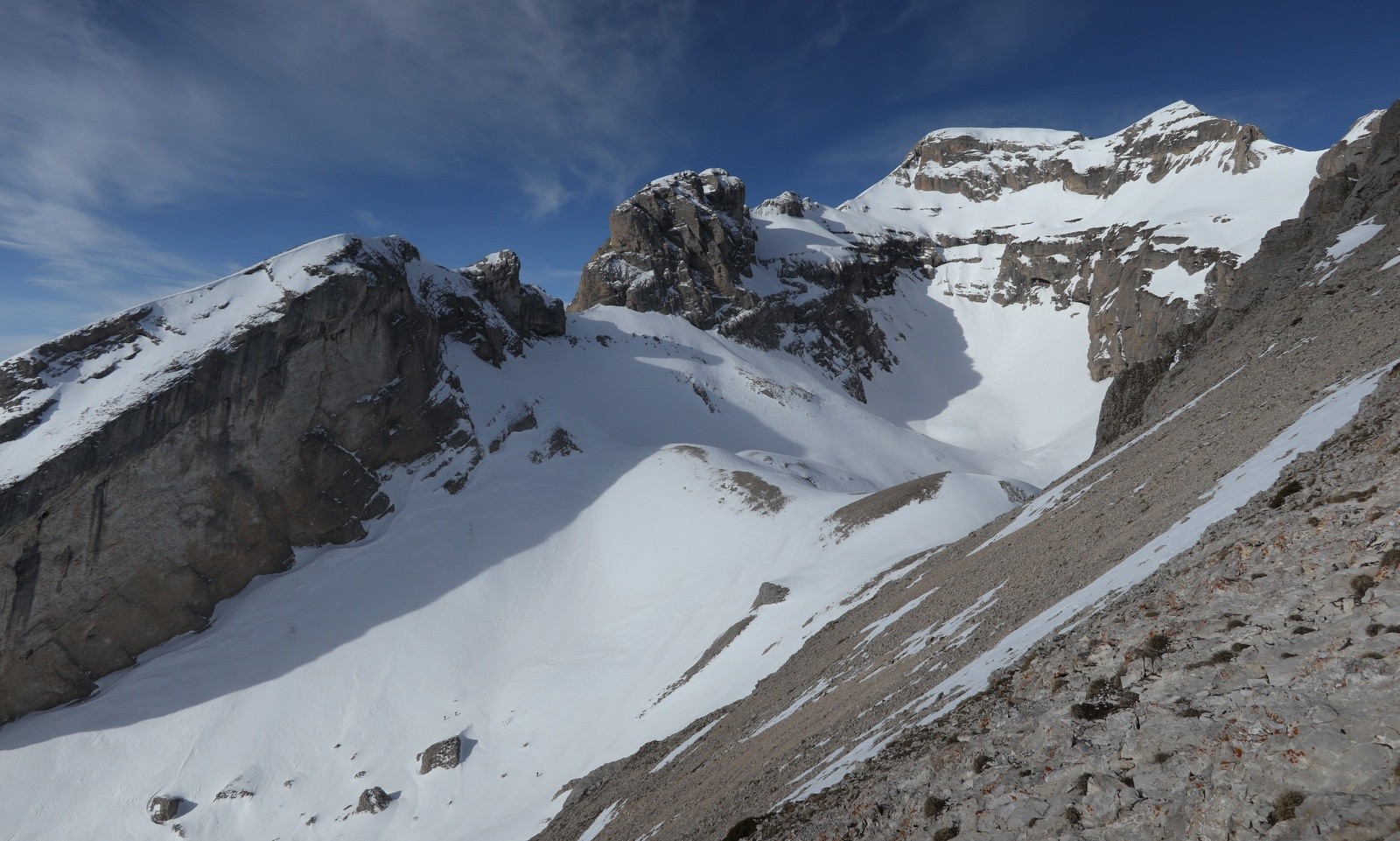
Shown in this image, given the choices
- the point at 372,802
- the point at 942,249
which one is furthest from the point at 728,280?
the point at 372,802

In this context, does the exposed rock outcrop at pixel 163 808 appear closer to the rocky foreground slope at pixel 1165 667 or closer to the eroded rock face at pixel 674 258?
the rocky foreground slope at pixel 1165 667

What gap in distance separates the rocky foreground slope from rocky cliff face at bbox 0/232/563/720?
46853mm

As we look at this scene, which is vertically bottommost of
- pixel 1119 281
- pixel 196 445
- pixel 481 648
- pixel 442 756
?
pixel 442 756

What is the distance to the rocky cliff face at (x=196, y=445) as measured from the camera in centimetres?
4609

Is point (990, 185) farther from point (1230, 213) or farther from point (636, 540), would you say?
point (636, 540)

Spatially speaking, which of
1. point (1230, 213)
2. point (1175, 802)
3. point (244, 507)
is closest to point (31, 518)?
point (244, 507)

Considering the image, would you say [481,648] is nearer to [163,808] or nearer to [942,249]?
[163,808]

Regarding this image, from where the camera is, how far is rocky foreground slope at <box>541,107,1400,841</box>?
5094 mm

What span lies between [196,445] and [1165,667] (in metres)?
61.3

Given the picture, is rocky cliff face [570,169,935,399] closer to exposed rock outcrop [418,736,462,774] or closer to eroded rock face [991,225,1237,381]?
eroded rock face [991,225,1237,381]

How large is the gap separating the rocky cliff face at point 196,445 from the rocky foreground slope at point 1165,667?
46.9 m

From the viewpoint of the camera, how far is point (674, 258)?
367 ft

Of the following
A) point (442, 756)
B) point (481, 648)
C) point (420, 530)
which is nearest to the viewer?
point (442, 756)

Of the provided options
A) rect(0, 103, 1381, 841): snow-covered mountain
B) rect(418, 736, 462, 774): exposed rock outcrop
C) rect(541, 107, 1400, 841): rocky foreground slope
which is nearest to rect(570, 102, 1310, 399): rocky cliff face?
rect(0, 103, 1381, 841): snow-covered mountain
